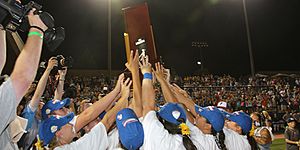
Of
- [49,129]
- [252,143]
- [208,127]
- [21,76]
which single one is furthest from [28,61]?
[252,143]

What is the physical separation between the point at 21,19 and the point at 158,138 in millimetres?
1744

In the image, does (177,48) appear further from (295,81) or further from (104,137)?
(104,137)

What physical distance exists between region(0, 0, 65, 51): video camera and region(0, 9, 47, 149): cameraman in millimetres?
31

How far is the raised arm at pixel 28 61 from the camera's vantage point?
1723mm

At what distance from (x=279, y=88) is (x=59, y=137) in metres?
19.4

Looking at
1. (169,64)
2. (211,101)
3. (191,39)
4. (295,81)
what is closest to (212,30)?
(191,39)

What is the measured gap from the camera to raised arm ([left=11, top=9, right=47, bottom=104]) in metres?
1.72

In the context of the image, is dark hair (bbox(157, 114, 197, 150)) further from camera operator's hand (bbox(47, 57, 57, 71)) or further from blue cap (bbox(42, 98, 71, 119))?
camera operator's hand (bbox(47, 57, 57, 71))

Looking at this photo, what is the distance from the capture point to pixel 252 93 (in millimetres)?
17359

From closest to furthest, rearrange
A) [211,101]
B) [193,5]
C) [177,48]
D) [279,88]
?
[211,101], [279,88], [193,5], [177,48]

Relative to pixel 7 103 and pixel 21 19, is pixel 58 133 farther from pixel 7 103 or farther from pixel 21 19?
pixel 21 19

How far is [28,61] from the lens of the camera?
1765mm

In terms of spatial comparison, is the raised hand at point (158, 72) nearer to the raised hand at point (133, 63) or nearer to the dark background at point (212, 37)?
the raised hand at point (133, 63)

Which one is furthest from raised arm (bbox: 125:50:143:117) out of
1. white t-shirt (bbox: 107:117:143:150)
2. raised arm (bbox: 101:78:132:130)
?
white t-shirt (bbox: 107:117:143:150)
